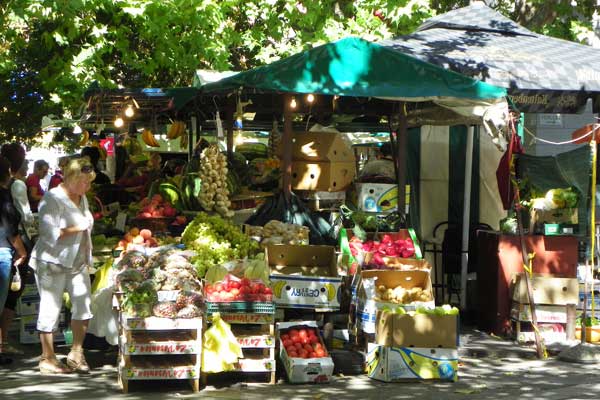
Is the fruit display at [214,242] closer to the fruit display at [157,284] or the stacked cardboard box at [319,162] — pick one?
the fruit display at [157,284]

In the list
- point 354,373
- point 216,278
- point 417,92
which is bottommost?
point 354,373

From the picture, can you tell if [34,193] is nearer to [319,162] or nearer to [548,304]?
[319,162]

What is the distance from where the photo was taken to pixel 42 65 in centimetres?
1688

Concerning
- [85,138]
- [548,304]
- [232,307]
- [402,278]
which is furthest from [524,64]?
[85,138]

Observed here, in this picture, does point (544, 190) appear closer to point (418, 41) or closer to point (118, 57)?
point (418, 41)

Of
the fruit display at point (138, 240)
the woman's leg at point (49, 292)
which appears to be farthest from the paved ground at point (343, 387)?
the fruit display at point (138, 240)

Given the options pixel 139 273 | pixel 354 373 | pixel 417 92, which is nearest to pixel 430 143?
pixel 417 92

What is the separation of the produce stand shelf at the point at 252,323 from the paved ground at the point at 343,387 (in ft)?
0.53

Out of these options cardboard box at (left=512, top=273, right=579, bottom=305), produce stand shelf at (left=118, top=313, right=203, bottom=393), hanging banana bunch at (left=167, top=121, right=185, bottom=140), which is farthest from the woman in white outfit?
hanging banana bunch at (left=167, top=121, right=185, bottom=140)

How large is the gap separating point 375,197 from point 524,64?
2344mm

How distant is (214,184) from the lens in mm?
10594

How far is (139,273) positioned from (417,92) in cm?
317

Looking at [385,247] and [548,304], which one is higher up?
[385,247]

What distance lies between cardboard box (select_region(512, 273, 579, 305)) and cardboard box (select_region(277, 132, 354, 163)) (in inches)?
102
